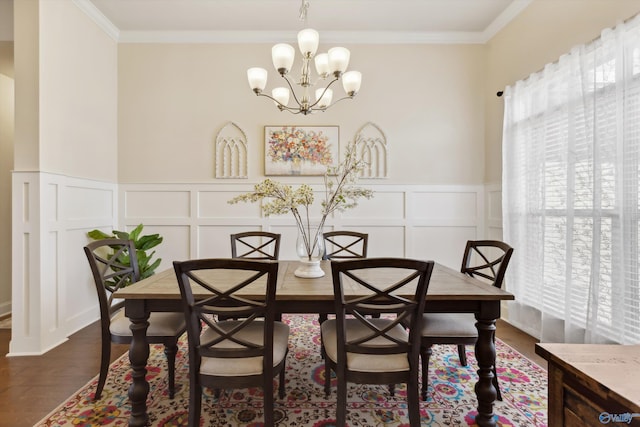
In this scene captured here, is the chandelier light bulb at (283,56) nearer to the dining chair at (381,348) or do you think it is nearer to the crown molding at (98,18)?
the dining chair at (381,348)

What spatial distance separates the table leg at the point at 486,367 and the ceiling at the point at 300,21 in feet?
10.1

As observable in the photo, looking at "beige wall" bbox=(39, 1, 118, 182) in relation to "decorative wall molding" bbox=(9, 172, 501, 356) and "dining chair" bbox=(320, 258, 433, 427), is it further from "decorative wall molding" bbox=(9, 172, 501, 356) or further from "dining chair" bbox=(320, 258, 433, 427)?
"dining chair" bbox=(320, 258, 433, 427)

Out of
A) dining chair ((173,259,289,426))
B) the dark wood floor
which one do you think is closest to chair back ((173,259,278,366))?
dining chair ((173,259,289,426))

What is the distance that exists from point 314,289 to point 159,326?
0.93 meters

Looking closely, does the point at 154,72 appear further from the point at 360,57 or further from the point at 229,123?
the point at 360,57

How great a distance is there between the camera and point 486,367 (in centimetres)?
160

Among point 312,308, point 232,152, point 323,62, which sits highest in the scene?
point 323,62

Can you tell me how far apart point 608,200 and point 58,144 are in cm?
434

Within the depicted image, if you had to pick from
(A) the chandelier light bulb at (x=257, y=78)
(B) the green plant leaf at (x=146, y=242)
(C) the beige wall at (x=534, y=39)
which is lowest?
(B) the green plant leaf at (x=146, y=242)

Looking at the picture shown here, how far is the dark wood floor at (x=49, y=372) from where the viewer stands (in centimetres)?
179

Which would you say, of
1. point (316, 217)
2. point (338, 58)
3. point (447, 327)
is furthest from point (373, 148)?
point (447, 327)

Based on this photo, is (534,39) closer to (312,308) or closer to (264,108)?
(264,108)

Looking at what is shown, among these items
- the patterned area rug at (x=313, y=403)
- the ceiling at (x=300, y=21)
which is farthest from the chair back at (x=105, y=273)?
the ceiling at (x=300, y=21)

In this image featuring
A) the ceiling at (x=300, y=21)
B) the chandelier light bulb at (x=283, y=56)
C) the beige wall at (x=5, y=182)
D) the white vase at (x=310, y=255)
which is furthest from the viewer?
the beige wall at (x=5, y=182)
